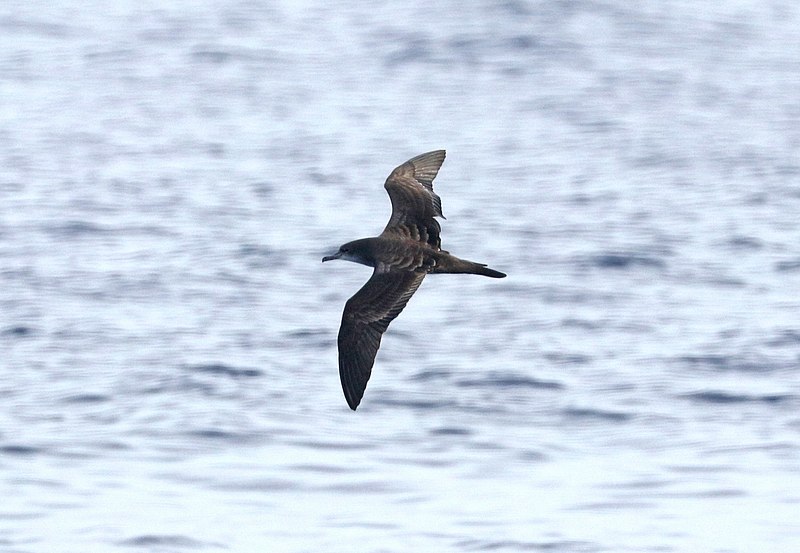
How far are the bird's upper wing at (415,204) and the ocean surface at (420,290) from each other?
3101 mm

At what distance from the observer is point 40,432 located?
1388 cm

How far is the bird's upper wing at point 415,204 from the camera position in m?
9.48

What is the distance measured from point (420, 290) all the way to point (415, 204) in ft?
29.4

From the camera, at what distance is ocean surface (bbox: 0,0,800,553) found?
12547 millimetres

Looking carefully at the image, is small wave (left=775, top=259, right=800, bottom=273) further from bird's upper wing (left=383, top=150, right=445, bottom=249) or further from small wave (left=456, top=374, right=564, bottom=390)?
bird's upper wing (left=383, top=150, right=445, bottom=249)

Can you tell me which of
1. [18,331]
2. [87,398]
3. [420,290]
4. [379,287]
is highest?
[379,287]

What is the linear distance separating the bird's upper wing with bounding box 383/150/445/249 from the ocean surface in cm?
310

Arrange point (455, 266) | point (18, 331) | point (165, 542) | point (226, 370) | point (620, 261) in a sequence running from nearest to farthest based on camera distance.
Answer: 1. point (455, 266)
2. point (165, 542)
3. point (226, 370)
4. point (18, 331)
5. point (620, 261)

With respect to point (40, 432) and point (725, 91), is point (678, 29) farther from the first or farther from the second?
point (40, 432)

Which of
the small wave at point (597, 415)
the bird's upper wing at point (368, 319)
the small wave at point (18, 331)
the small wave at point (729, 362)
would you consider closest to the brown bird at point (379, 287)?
the bird's upper wing at point (368, 319)

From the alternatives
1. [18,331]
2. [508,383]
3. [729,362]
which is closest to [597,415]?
[508,383]

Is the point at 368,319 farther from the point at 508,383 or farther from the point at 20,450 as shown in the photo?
the point at 508,383

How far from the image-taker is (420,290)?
1861 cm

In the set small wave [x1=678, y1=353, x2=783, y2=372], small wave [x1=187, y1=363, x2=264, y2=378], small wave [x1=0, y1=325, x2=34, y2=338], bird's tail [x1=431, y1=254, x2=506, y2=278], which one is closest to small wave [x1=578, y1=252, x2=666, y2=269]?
small wave [x1=678, y1=353, x2=783, y2=372]
